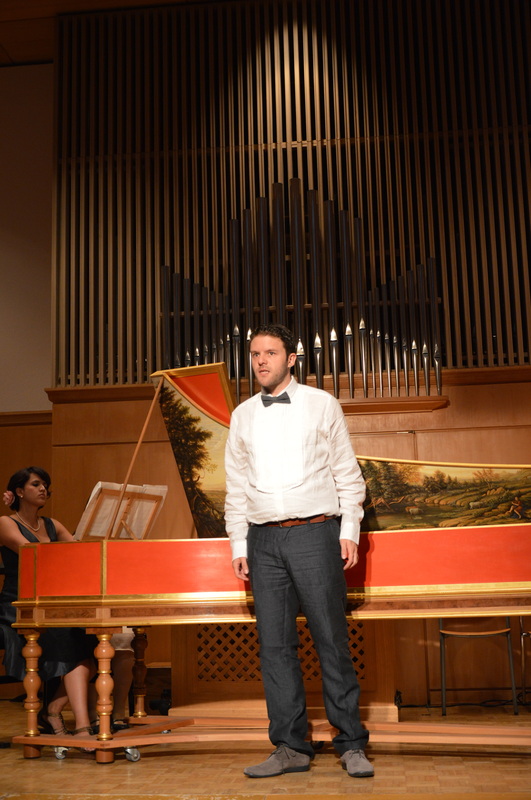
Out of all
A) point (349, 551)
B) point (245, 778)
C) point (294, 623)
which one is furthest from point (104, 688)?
point (349, 551)

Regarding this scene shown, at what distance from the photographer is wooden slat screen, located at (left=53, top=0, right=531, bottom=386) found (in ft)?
18.7

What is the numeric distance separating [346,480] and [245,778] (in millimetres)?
1073

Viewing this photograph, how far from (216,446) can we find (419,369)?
2264 millimetres

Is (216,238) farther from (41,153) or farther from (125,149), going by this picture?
(41,153)

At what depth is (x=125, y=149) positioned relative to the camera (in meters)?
6.22

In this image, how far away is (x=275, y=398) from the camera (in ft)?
10.4

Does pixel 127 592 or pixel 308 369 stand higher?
pixel 308 369

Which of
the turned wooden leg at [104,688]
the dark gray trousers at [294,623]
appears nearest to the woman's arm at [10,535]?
the turned wooden leg at [104,688]

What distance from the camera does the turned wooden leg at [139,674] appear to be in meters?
3.87

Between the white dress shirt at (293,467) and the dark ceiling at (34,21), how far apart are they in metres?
4.25

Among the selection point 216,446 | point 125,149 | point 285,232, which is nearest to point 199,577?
point 216,446

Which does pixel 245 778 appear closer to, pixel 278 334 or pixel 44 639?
pixel 44 639

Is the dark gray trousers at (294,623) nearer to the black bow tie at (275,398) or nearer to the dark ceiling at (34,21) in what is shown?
the black bow tie at (275,398)

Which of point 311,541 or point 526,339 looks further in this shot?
point 526,339
